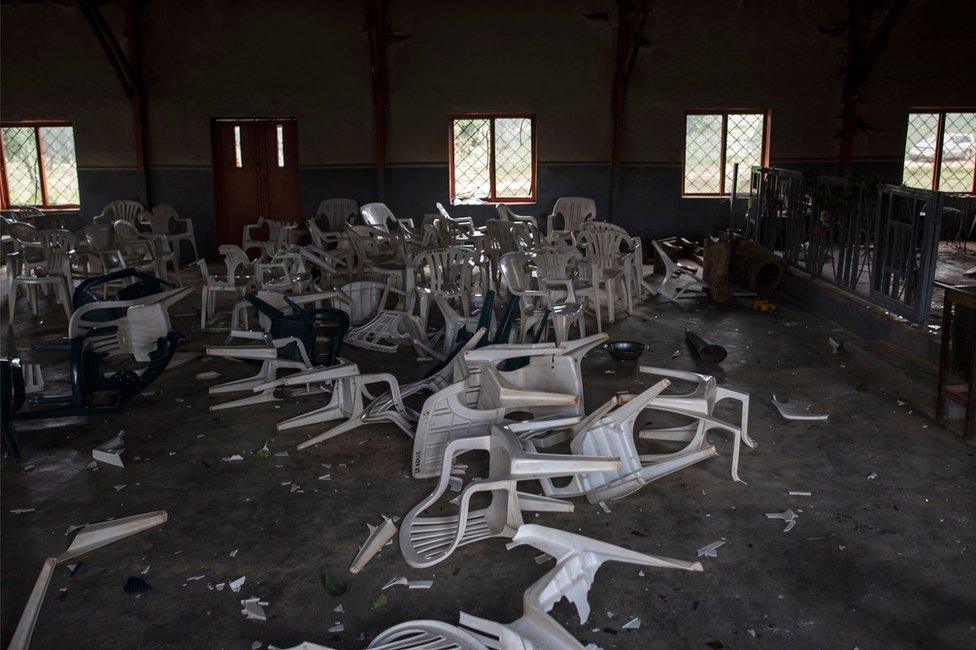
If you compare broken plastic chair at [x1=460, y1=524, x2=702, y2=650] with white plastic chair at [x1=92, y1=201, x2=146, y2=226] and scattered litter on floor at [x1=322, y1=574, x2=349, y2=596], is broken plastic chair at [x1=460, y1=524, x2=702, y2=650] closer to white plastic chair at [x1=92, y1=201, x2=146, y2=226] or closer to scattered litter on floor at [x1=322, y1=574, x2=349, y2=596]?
scattered litter on floor at [x1=322, y1=574, x2=349, y2=596]

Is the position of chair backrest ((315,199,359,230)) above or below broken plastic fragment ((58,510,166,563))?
above

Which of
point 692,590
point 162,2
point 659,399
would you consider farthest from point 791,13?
point 692,590

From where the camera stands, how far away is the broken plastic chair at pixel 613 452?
3.74 meters

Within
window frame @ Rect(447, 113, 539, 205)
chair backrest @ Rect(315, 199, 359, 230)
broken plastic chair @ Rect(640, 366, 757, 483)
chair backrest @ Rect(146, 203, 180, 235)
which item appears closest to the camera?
broken plastic chair @ Rect(640, 366, 757, 483)

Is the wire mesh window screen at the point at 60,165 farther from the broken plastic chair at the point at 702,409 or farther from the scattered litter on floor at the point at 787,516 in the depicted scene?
the scattered litter on floor at the point at 787,516

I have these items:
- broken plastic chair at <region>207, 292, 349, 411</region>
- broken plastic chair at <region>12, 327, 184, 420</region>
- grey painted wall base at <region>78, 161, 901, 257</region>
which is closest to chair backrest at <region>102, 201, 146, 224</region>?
grey painted wall base at <region>78, 161, 901, 257</region>

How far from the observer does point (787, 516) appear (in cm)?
364

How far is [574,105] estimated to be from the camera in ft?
38.0

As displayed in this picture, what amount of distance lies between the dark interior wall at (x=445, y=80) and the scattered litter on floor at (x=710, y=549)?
883 centimetres

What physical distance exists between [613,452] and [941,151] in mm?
10439

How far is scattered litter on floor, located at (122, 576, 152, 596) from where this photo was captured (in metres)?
3.11

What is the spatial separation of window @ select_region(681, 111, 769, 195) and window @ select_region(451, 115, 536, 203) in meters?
2.32

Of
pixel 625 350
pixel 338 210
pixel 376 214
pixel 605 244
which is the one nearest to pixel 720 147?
pixel 605 244

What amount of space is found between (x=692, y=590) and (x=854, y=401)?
2.67m
